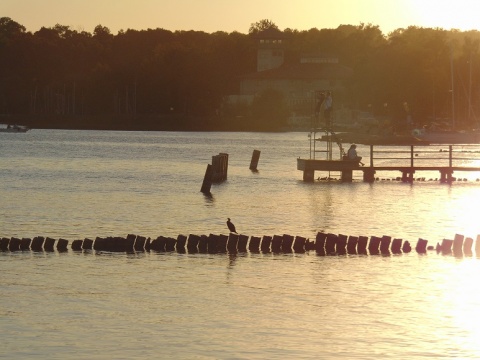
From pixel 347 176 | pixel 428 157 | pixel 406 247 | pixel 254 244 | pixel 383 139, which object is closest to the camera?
pixel 254 244

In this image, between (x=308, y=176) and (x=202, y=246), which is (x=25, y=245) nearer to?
(x=202, y=246)

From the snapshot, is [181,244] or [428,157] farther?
[428,157]

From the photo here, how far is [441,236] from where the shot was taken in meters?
43.4

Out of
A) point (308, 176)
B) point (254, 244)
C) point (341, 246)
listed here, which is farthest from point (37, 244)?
point (308, 176)

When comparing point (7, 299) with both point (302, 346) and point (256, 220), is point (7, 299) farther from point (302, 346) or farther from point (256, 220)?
point (256, 220)

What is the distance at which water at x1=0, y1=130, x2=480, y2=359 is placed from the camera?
24688 mm

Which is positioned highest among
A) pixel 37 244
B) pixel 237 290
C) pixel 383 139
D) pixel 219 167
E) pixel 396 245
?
pixel 219 167

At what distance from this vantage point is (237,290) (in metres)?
30.7

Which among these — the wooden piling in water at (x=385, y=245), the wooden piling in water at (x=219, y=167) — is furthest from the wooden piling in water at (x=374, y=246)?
the wooden piling in water at (x=219, y=167)

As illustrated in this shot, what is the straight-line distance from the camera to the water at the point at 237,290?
2469 centimetres

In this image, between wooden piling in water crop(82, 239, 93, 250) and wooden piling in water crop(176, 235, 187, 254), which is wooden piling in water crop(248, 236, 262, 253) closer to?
wooden piling in water crop(176, 235, 187, 254)

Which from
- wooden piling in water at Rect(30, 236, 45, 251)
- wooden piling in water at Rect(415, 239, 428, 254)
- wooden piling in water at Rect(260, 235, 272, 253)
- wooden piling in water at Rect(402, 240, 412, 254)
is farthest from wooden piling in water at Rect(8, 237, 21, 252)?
wooden piling in water at Rect(415, 239, 428, 254)

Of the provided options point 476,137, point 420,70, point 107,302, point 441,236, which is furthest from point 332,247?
point 420,70

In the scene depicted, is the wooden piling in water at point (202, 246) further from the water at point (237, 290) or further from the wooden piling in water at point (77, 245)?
the wooden piling in water at point (77, 245)
